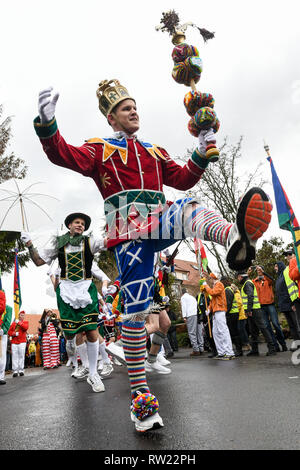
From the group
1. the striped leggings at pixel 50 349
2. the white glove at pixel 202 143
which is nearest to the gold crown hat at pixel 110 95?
the white glove at pixel 202 143

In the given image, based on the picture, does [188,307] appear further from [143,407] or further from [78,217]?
[143,407]

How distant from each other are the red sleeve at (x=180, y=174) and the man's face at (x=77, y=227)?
2.30 metres

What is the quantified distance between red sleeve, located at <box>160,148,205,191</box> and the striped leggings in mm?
10804

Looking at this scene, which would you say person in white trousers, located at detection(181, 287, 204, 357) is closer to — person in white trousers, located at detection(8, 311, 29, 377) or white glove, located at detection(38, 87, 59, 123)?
person in white trousers, located at detection(8, 311, 29, 377)

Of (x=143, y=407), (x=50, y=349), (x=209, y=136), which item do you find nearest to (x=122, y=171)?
(x=209, y=136)

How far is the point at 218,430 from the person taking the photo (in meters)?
2.09

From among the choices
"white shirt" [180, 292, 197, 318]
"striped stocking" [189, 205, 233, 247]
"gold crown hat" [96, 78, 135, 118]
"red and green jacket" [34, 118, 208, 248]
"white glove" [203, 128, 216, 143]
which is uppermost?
"gold crown hat" [96, 78, 135, 118]

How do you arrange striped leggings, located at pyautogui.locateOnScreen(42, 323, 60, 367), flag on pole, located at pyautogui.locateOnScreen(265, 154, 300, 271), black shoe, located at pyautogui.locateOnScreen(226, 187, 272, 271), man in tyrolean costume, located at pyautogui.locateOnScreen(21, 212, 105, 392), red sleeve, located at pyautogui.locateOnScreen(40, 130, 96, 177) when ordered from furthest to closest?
striped leggings, located at pyautogui.locateOnScreen(42, 323, 60, 367) → man in tyrolean costume, located at pyautogui.locateOnScreen(21, 212, 105, 392) → flag on pole, located at pyautogui.locateOnScreen(265, 154, 300, 271) → red sleeve, located at pyautogui.locateOnScreen(40, 130, 96, 177) → black shoe, located at pyautogui.locateOnScreen(226, 187, 272, 271)

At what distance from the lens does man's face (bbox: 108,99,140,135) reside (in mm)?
2822

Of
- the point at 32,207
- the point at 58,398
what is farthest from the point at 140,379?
the point at 32,207

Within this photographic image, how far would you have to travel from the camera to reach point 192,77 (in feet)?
9.45

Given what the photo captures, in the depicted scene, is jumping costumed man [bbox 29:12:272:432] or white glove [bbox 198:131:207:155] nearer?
jumping costumed man [bbox 29:12:272:432]

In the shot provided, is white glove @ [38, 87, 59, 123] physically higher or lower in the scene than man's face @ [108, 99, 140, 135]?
lower

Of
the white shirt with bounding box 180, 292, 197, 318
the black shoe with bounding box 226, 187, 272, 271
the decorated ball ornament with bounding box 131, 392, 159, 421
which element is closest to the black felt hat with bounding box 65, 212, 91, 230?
the decorated ball ornament with bounding box 131, 392, 159, 421
